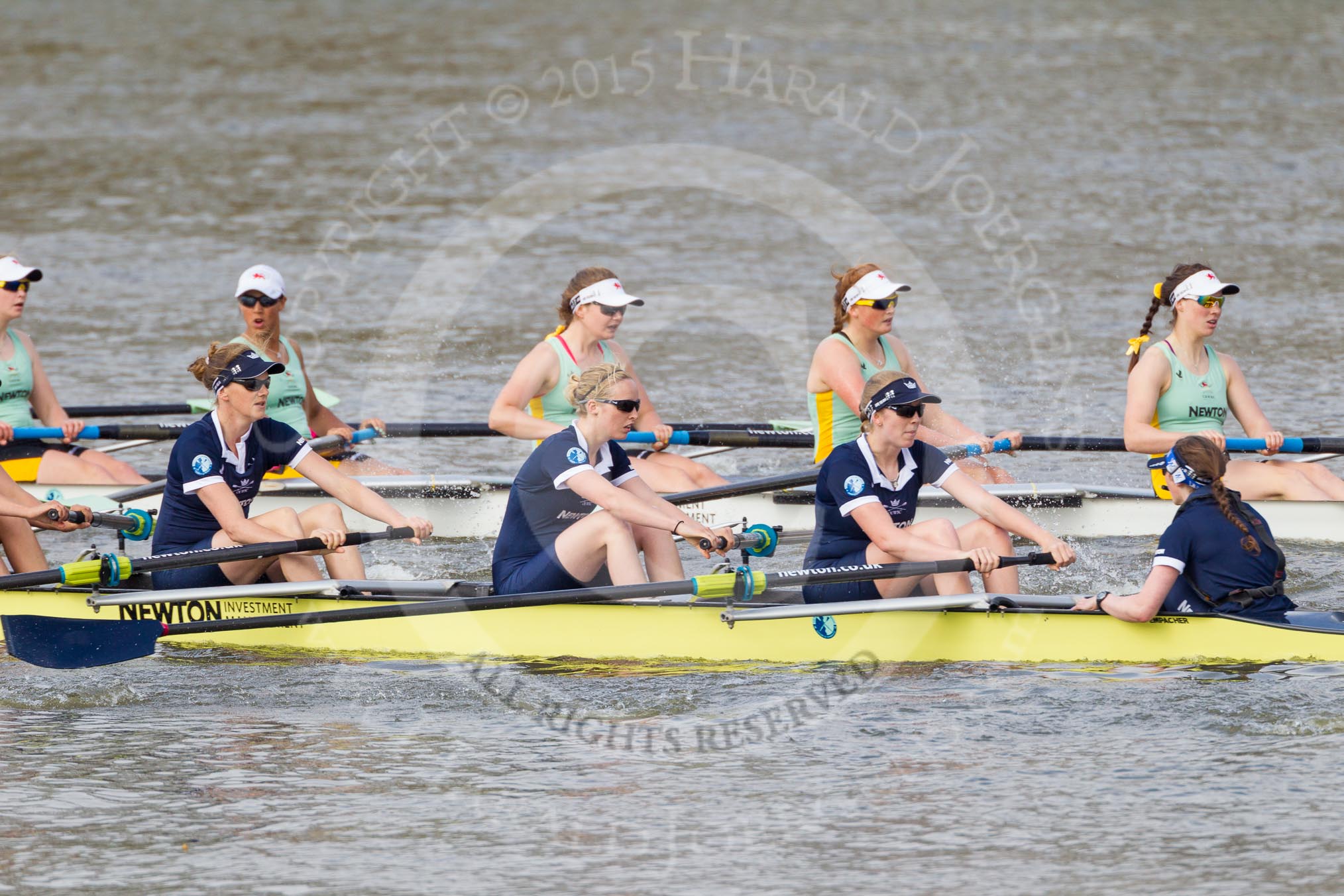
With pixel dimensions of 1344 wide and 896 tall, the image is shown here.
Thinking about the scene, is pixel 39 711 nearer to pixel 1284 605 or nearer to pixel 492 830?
pixel 492 830

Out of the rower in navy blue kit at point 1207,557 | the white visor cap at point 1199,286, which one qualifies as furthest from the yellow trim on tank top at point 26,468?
the white visor cap at point 1199,286

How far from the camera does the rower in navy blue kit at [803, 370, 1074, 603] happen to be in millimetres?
8062

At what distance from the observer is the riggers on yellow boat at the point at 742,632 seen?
25.8ft

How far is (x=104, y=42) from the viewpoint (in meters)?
35.2

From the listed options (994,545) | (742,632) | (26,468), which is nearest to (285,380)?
(26,468)

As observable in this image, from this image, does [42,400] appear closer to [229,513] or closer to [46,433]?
[46,433]

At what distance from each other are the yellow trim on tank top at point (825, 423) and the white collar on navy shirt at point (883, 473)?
6.01ft

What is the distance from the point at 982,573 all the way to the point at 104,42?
30543 millimetres

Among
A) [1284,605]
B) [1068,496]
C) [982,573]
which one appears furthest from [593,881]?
[1068,496]

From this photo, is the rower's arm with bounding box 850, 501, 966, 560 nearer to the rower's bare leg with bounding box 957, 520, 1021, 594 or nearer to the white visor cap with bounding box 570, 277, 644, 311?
the rower's bare leg with bounding box 957, 520, 1021, 594

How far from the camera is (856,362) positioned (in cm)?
1003

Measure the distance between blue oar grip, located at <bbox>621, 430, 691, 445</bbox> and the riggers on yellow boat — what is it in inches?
90.4

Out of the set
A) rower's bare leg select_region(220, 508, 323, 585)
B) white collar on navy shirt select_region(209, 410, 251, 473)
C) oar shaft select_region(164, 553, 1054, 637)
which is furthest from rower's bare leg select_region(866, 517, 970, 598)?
white collar on navy shirt select_region(209, 410, 251, 473)

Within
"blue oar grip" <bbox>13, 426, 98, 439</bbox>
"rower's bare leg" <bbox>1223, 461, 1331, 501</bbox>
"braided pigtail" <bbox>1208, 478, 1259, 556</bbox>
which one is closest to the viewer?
"braided pigtail" <bbox>1208, 478, 1259, 556</bbox>
